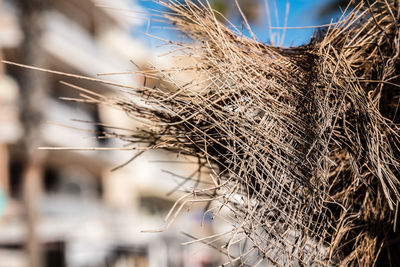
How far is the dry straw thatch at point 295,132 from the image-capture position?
1.59 meters

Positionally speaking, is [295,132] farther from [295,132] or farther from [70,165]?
[70,165]

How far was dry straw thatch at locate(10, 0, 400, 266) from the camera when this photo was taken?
1.59 m

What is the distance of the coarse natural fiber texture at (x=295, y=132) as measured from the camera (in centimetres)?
159

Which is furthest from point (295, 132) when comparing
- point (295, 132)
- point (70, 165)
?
point (70, 165)

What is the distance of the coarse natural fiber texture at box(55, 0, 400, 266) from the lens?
1.59 metres

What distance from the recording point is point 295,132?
165 centimetres

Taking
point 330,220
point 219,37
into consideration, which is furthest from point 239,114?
point 330,220

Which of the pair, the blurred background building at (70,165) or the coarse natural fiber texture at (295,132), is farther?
the blurred background building at (70,165)

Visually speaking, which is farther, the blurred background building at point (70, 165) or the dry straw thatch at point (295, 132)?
the blurred background building at point (70, 165)

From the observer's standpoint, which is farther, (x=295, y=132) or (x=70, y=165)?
(x=70, y=165)

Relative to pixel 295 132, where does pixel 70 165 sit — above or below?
below

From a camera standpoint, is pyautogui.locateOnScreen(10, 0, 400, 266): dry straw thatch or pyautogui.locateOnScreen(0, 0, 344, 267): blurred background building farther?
pyautogui.locateOnScreen(0, 0, 344, 267): blurred background building

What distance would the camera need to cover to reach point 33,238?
8430 millimetres

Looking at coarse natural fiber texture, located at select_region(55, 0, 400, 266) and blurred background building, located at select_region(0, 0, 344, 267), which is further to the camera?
blurred background building, located at select_region(0, 0, 344, 267)
